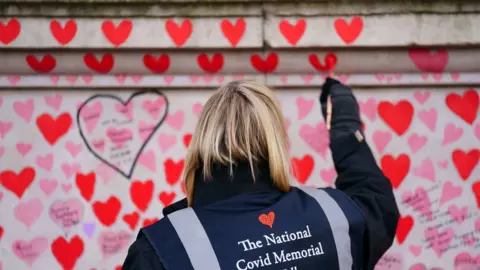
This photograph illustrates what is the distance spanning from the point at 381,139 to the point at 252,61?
0.86 meters

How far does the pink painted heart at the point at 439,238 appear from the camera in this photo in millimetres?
3172

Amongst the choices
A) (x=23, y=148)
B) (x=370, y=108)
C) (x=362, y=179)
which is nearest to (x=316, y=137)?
(x=370, y=108)

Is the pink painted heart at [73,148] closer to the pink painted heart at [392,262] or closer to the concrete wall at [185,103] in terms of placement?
the concrete wall at [185,103]

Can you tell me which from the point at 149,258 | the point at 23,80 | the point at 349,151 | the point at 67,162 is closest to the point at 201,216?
the point at 149,258

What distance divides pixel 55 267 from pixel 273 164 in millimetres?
1966

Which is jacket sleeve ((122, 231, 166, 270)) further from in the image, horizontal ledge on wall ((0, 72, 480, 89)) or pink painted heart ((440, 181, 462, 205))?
pink painted heart ((440, 181, 462, 205))

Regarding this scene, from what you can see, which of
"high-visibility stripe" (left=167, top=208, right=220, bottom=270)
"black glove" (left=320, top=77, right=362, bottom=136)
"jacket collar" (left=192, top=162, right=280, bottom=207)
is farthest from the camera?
"black glove" (left=320, top=77, right=362, bottom=136)

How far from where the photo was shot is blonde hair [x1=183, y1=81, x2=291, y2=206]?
1.67 metres

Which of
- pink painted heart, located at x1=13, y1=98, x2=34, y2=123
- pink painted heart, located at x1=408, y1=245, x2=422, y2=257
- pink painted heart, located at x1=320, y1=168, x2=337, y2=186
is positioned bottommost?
pink painted heart, located at x1=408, y1=245, x2=422, y2=257

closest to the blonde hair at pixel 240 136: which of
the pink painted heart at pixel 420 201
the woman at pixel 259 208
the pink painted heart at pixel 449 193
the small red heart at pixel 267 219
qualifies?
the woman at pixel 259 208

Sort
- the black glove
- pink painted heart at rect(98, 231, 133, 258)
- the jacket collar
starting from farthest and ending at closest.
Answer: pink painted heart at rect(98, 231, 133, 258) < the black glove < the jacket collar

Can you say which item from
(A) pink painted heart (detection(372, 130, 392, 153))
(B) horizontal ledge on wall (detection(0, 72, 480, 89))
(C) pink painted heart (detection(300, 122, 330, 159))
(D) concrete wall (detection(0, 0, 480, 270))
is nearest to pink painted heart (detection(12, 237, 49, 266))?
(D) concrete wall (detection(0, 0, 480, 270))

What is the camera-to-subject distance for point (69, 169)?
3209mm

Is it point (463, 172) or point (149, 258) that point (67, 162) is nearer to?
point (149, 258)
